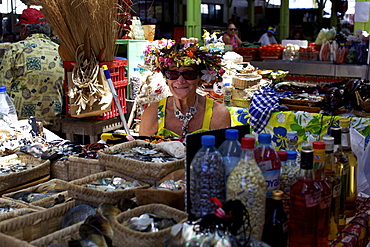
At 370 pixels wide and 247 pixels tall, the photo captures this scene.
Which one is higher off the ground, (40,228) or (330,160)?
(330,160)

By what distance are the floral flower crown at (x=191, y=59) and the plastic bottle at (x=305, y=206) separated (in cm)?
169

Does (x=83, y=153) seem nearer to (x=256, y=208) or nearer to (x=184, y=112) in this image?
(x=184, y=112)

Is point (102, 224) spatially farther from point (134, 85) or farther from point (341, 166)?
point (134, 85)

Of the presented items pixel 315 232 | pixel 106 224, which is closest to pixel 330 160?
pixel 315 232

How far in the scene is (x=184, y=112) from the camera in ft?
10.7

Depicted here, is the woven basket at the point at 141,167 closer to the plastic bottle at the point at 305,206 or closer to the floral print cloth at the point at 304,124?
the plastic bottle at the point at 305,206

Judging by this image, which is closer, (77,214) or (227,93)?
(77,214)

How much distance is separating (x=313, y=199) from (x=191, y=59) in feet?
5.78

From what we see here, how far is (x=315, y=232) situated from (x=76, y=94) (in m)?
3.31

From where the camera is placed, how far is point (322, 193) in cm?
150

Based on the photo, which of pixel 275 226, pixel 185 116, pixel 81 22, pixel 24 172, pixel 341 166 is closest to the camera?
pixel 275 226

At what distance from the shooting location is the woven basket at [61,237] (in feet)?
4.94

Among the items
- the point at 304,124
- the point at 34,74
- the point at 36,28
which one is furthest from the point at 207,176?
the point at 36,28

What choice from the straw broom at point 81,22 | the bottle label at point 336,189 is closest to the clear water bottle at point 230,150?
the bottle label at point 336,189
